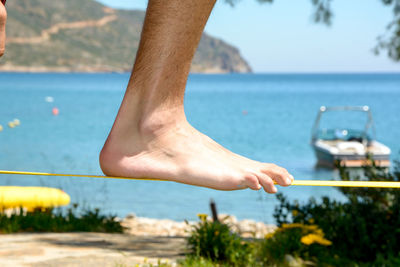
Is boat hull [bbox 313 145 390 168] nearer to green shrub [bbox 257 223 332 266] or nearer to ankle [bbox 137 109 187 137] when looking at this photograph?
green shrub [bbox 257 223 332 266]

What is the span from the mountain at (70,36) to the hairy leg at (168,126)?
70.8 metres

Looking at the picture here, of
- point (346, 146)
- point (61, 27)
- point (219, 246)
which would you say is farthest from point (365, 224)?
point (61, 27)

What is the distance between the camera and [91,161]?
1727 centimetres

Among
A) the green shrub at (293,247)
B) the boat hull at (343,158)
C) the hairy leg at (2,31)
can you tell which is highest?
the boat hull at (343,158)

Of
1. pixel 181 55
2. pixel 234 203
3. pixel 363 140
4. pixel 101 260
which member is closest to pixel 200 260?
pixel 101 260

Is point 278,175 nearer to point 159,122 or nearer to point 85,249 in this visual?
point 159,122

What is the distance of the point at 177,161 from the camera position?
1528 millimetres

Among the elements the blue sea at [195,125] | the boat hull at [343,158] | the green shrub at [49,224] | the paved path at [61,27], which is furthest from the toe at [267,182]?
the paved path at [61,27]

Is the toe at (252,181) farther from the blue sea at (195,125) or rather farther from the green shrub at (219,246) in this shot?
the blue sea at (195,125)

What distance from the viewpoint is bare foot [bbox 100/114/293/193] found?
148 centimetres

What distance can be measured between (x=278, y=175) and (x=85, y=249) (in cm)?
181

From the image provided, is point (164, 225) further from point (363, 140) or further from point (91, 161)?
point (91, 161)

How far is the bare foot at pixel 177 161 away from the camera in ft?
4.84

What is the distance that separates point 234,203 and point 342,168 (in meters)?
6.95
